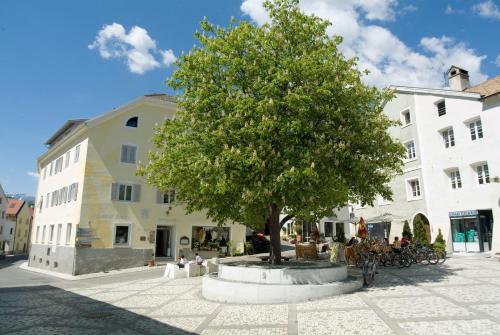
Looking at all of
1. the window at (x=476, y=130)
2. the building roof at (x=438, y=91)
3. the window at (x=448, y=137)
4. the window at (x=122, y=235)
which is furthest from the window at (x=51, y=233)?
the window at (x=476, y=130)

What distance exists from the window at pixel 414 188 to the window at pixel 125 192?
73.1ft

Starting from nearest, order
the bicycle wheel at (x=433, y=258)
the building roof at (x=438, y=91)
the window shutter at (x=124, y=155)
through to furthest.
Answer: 1. the bicycle wheel at (x=433, y=258)
2. the building roof at (x=438, y=91)
3. the window shutter at (x=124, y=155)

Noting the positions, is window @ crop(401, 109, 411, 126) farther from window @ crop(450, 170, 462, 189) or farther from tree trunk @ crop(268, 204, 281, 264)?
tree trunk @ crop(268, 204, 281, 264)

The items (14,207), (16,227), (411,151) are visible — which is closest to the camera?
(411,151)

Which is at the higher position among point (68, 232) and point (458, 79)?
point (458, 79)

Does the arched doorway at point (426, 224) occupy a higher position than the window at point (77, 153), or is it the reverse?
the window at point (77, 153)

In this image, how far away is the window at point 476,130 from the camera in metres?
25.7

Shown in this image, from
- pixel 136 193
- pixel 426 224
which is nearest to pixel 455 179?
pixel 426 224

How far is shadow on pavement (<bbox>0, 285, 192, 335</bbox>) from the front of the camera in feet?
33.4

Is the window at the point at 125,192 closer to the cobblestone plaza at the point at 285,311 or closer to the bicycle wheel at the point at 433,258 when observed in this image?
the cobblestone plaza at the point at 285,311

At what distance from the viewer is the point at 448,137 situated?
2847 cm

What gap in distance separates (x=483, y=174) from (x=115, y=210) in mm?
25915

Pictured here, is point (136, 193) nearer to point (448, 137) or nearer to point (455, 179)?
point (455, 179)

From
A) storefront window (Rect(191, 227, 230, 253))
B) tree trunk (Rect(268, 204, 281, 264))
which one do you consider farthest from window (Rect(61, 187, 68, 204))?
tree trunk (Rect(268, 204, 281, 264))
